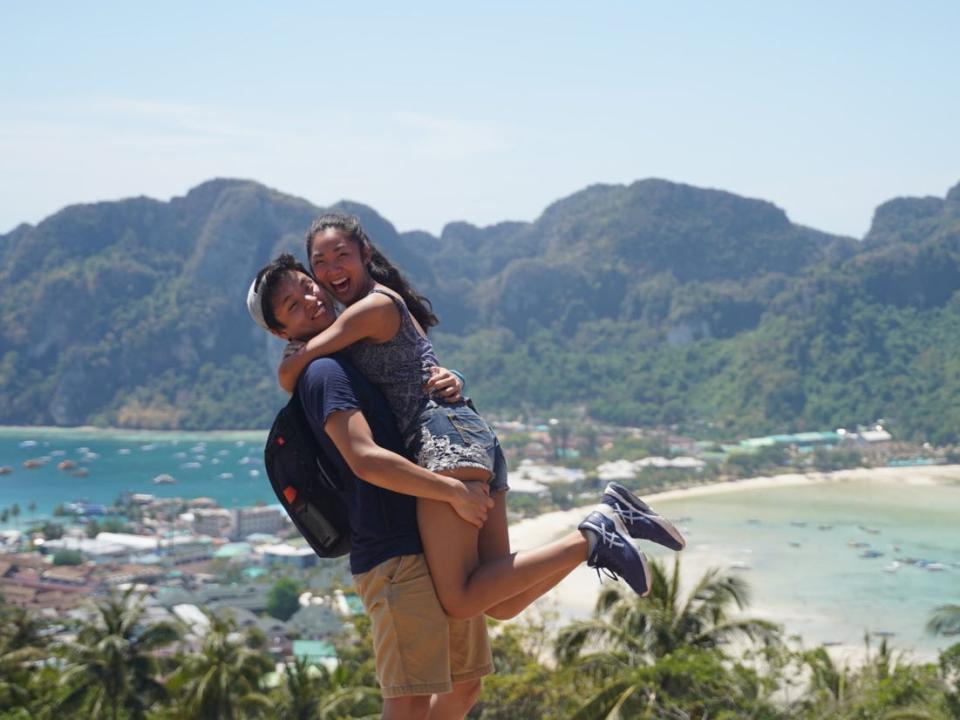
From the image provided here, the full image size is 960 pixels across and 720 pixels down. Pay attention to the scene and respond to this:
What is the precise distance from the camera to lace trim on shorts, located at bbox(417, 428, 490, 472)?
7.65 feet

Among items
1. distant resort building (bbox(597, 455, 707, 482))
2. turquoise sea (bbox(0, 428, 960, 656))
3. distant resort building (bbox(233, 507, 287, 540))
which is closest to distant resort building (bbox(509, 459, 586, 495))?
distant resort building (bbox(597, 455, 707, 482))

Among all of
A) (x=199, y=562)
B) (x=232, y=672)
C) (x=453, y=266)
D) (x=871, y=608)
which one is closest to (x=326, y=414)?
(x=232, y=672)

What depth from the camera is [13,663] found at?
1089cm

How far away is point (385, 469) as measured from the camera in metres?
2.25

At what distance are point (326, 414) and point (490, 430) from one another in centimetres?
37

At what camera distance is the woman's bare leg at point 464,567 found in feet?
7.66

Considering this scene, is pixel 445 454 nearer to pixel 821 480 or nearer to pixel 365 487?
pixel 365 487

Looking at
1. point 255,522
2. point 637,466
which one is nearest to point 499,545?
point 255,522

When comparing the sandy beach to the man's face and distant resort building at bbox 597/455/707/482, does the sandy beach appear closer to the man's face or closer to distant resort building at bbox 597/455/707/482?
distant resort building at bbox 597/455/707/482

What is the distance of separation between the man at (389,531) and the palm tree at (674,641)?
203 inches

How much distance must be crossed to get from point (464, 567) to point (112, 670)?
898 cm

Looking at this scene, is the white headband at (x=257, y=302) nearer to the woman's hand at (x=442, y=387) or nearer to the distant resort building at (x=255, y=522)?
the woman's hand at (x=442, y=387)

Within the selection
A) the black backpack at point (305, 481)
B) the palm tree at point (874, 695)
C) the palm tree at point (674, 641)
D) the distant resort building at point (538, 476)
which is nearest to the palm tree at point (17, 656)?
the palm tree at point (674, 641)

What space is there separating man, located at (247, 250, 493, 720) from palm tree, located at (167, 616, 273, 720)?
7733mm
